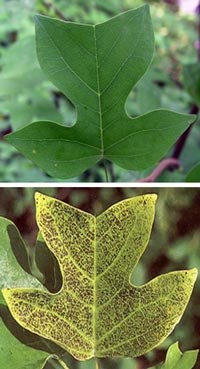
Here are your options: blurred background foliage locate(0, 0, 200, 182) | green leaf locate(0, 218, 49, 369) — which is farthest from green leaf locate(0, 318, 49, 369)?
blurred background foliage locate(0, 0, 200, 182)

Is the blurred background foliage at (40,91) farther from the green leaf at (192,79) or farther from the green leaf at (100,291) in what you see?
the green leaf at (100,291)

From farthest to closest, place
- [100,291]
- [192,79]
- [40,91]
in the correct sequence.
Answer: [40,91], [192,79], [100,291]

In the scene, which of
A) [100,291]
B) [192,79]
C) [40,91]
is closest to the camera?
[100,291]

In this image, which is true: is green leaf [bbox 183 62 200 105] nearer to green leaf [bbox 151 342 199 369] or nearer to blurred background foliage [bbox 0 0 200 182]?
blurred background foliage [bbox 0 0 200 182]

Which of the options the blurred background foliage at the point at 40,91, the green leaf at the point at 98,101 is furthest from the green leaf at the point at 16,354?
the blurred background foliage at the point at 40,91

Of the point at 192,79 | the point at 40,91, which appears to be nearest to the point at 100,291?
the point at 192,79

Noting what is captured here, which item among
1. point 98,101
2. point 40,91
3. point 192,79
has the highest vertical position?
point 98,101

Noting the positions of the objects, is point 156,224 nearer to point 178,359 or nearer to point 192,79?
point 178,359
